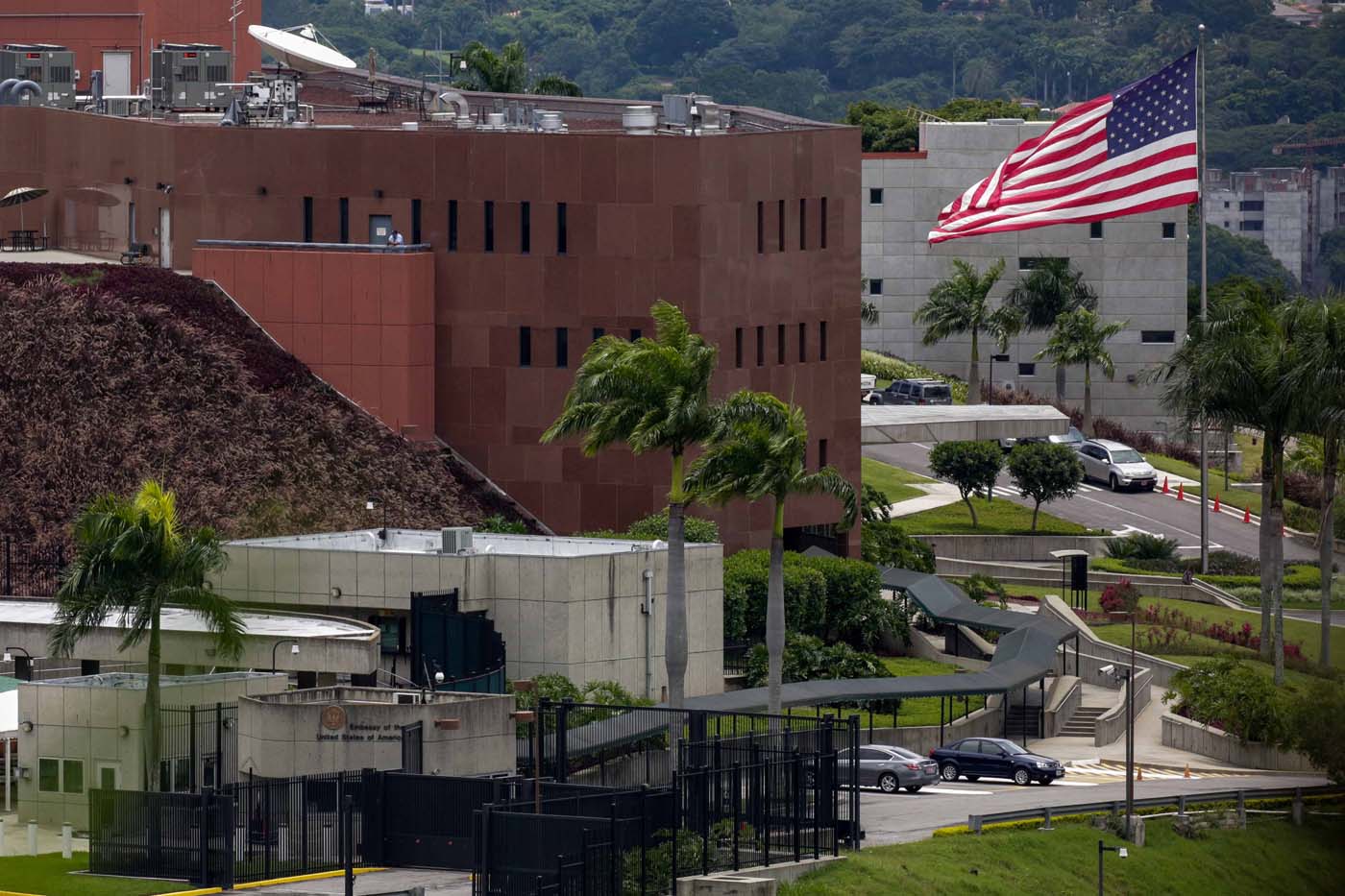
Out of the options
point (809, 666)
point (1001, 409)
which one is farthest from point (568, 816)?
point (1001, 409)

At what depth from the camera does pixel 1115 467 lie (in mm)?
122250

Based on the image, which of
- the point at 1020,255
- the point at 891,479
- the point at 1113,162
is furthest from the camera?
the point at 1020,255

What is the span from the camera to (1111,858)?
63625mm

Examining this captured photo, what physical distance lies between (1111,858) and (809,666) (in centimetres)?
1719

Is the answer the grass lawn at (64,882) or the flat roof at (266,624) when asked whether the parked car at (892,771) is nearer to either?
the flat roof at (266,624)

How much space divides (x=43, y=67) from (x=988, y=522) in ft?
134

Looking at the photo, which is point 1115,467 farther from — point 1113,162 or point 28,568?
point 28,568

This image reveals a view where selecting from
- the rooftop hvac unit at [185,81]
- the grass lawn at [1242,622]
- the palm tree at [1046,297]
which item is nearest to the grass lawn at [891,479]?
the grass lawn at [1242,622]

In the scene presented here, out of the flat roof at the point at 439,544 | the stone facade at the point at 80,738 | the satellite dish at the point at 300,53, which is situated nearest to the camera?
the stone facade at the point at 80,738

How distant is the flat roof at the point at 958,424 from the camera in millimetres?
117125

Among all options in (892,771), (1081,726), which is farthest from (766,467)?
(1081,726)

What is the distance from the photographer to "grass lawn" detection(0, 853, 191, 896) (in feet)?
175

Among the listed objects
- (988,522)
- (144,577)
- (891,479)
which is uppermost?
(144,577)

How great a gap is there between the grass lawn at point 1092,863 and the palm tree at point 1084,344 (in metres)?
67.8
